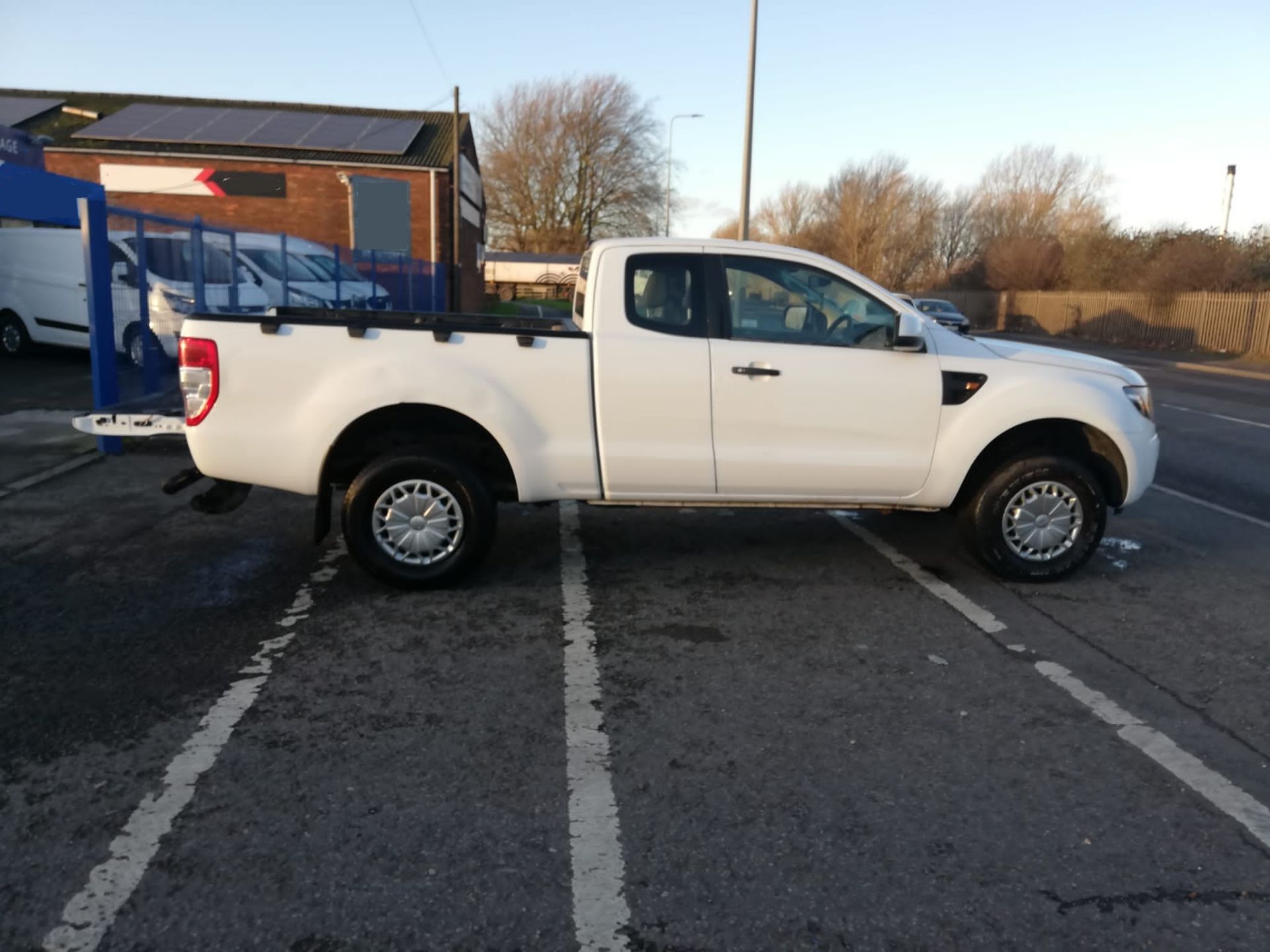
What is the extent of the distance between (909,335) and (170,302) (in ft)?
25.7

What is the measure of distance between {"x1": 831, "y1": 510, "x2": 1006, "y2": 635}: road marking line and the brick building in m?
24.7

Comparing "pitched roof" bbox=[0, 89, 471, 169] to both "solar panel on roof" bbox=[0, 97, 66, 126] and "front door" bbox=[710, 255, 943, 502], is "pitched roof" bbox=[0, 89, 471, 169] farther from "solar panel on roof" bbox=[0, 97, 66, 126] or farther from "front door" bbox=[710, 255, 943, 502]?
"front door" bbox=[710, 255, 943, 502]

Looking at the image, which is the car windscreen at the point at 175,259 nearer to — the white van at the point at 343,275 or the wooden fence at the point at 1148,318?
the white van at the point at 343,275

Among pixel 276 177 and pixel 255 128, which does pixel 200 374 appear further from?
pixel 255 128

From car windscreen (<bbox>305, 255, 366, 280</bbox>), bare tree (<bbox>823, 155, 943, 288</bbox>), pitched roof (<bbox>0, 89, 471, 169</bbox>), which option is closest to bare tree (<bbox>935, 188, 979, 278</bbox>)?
bare tree (<bbox>823, 155, 943, 288</bbox>)

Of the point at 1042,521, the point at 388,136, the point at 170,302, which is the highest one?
the point at 388,136

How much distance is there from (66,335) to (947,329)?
1367cm

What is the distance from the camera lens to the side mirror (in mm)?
5523

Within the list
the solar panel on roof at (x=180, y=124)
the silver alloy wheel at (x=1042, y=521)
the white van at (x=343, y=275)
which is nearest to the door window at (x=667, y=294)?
the silver alloy wheel at (x=1042, y=521)

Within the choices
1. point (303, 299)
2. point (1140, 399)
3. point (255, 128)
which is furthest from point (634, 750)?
point (255, 128)

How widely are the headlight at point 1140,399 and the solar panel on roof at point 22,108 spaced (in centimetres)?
3543

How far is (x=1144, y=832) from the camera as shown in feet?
10.8

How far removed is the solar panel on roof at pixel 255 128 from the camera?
100ft

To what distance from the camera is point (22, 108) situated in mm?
33156
